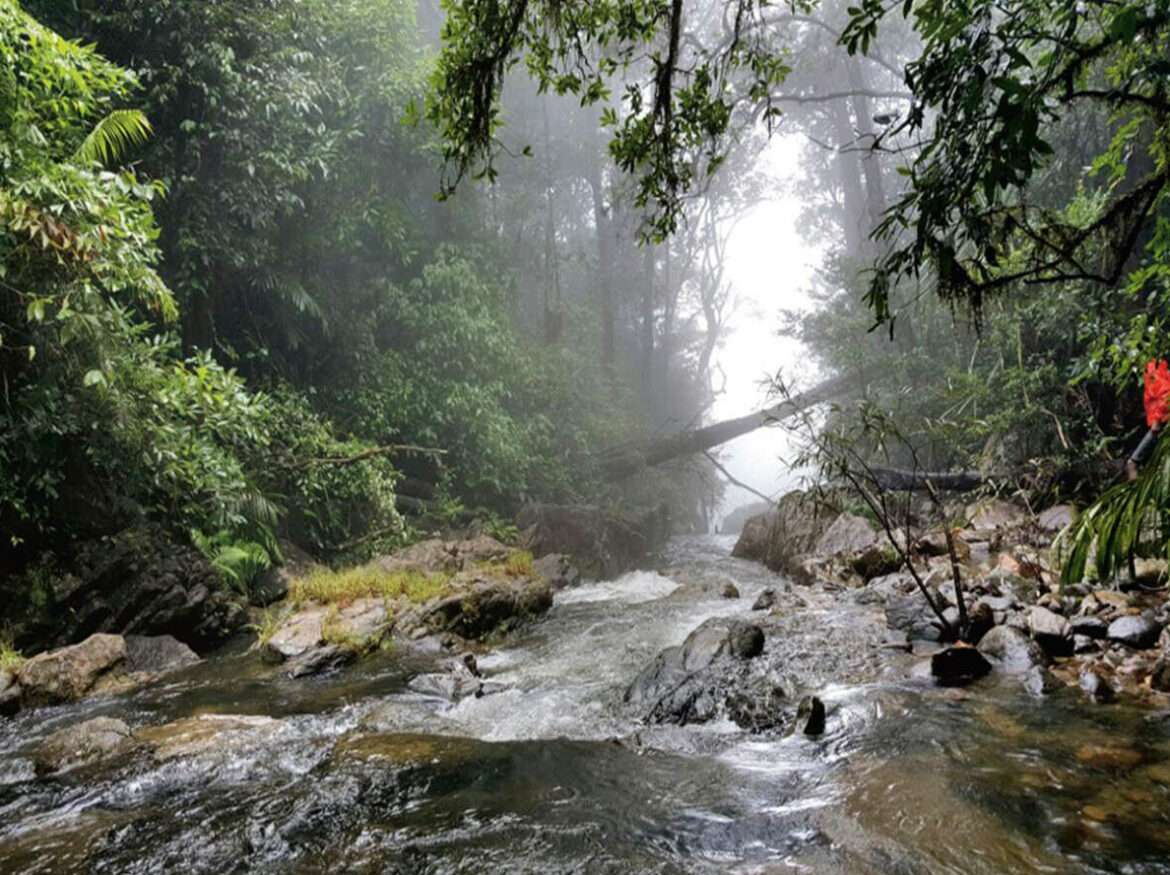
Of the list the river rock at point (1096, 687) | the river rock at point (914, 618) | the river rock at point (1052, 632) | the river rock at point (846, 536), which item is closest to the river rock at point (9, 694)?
the river rock at point (914, 618)

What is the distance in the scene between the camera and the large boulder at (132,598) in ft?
21.0

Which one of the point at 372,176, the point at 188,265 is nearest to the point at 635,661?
the point at 188,265

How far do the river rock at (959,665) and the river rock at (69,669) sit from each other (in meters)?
7.21

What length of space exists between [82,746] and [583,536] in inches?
438

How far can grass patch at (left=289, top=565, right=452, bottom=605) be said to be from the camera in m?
7.99

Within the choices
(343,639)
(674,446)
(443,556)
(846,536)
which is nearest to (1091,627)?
(846,536)

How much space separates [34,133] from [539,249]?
20.2 meters

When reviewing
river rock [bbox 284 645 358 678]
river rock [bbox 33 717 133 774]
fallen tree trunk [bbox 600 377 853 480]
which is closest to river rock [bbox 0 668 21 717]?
river rock [bbox 33 717 133 774]

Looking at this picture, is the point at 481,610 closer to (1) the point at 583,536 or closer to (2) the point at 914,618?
(2) the point at 914,618

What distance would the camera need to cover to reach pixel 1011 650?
4.93 metres

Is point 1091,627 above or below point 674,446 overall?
below

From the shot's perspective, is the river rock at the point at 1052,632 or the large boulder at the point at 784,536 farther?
the large boulder at the point at 784,536

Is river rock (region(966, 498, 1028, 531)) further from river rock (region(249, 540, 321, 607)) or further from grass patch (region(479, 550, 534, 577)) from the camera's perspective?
river rock (region(249, 540, 321, 607))

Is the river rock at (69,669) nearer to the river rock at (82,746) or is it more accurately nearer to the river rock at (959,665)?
the river rock at (82,746)
